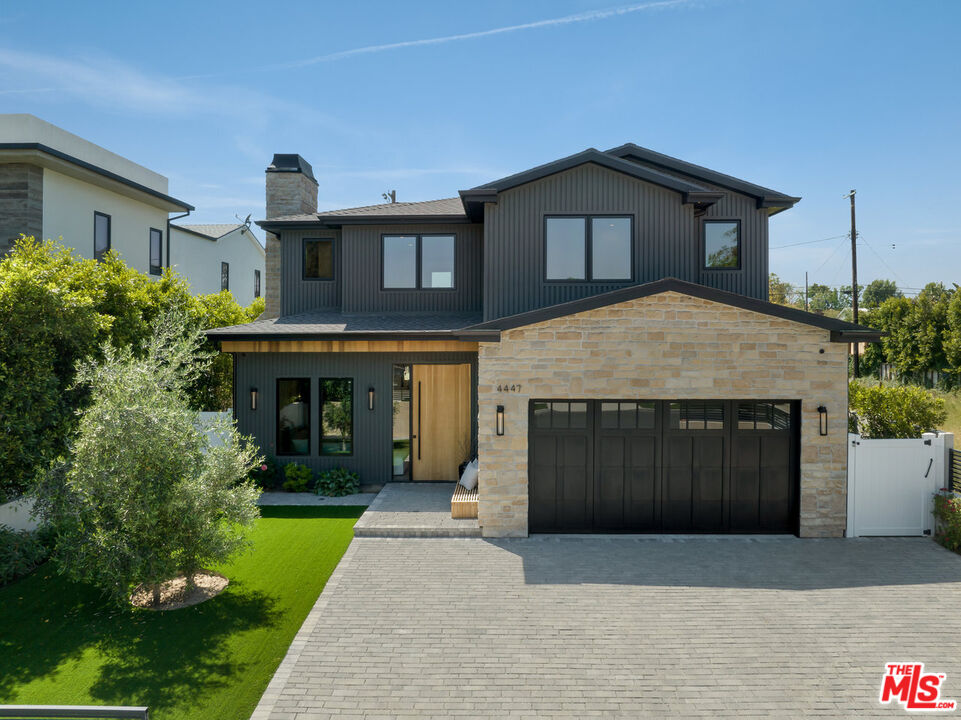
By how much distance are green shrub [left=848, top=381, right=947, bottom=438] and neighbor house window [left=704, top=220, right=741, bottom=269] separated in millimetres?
4019

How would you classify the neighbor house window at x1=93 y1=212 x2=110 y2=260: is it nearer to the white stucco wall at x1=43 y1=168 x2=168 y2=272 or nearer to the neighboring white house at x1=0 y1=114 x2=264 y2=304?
the neighboring white house at x1=0 y1=114 x2=264 y2=304

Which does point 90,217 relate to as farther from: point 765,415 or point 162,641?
point 765,415

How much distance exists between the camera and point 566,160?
12.2 metres

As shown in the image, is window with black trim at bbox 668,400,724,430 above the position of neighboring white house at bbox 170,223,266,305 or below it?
below

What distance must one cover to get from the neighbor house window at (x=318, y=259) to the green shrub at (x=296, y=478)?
5.19 metres

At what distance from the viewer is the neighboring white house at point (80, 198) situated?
15.1 m

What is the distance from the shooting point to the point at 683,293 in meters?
9.90

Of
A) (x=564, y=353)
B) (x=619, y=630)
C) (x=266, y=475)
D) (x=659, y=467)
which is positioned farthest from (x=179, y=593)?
(x=659, y=467)

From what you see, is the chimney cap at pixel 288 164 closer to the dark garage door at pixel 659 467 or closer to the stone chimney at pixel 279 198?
the stone chimney at pixel 279 198

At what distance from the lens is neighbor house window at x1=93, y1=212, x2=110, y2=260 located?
58.1 ft

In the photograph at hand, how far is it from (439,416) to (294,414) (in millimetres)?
3364

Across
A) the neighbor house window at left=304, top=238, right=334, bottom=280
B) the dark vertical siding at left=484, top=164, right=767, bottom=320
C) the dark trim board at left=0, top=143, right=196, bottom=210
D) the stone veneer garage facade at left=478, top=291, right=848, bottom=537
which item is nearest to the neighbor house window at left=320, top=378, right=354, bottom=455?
the neighbor house window at left=304, top=238, right=334, bottom=280

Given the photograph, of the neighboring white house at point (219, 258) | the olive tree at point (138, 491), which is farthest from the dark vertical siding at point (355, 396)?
the neighboring white house at point (219, 258)

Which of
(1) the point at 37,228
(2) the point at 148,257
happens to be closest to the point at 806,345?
(1) the point at 37,228
